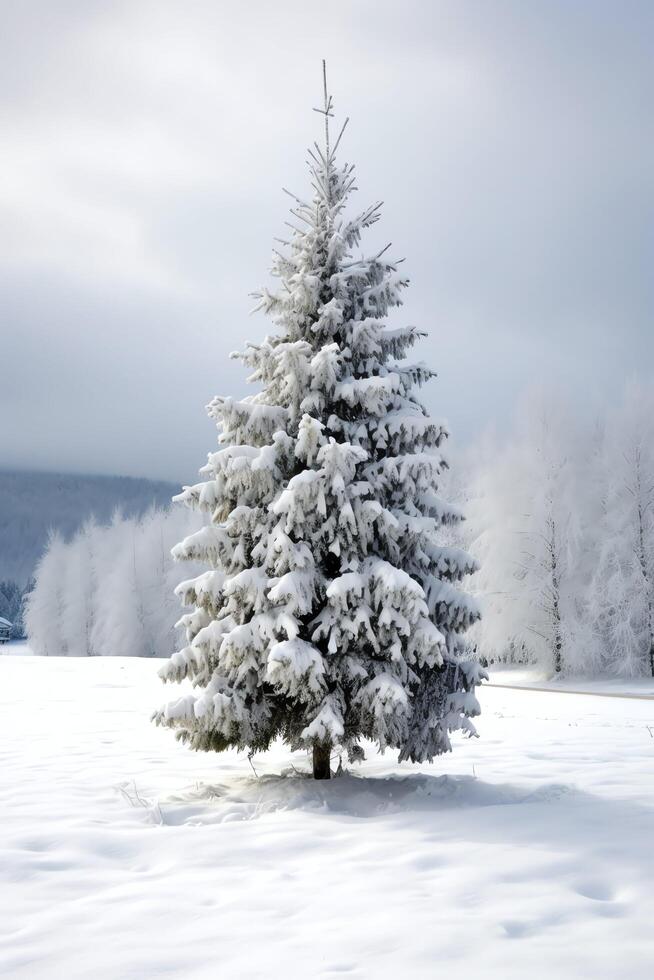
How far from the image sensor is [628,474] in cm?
2953

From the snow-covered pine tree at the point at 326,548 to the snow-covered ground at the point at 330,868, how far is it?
0.90 m

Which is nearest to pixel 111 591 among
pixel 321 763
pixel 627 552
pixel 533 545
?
pixel 533 545

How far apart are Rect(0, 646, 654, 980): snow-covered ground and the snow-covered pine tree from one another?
90cm

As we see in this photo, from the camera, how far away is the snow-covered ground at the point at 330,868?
3.90m

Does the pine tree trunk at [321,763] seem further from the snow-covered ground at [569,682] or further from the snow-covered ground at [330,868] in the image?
the snow-covered ground at [569,682]

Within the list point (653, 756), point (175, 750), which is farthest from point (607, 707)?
point (175, 750)

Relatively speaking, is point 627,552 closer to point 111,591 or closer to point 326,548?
point 326,548

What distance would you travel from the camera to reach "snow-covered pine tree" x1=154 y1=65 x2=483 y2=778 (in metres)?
7.54

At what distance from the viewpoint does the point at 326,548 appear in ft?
26.8

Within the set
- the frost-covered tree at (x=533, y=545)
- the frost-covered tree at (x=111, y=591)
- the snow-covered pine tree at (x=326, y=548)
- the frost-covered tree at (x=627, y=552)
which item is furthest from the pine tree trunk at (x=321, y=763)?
the frost-covered tree at (x=111, y=591)

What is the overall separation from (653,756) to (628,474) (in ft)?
70.9

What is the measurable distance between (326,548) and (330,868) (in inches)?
137

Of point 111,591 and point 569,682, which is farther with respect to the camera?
point 111,591

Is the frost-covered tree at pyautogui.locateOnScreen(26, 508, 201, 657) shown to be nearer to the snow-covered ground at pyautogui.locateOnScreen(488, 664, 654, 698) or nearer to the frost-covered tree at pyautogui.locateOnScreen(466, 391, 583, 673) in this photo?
the frost-covered tree at pyautogui.locateOnScreen(466, 391, 583, 673)
